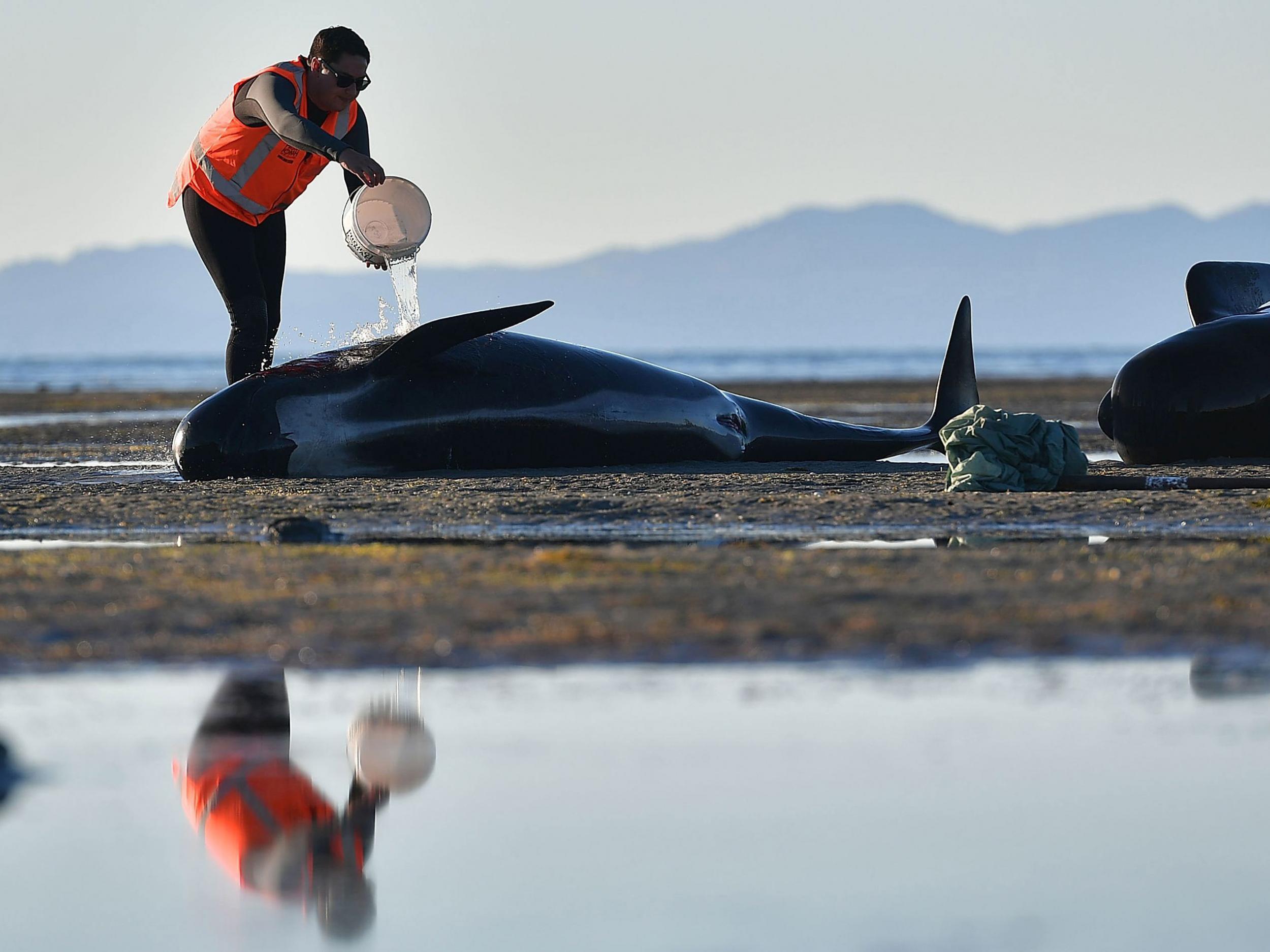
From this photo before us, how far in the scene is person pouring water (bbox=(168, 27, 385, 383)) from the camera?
871 centimetres

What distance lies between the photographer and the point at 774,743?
138 inches

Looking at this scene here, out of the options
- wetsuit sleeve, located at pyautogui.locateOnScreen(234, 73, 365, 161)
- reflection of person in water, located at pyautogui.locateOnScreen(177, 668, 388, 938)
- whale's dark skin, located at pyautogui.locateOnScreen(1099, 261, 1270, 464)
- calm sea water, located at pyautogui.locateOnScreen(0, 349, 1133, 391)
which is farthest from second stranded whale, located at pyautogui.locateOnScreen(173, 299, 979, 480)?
calm sea water, located at pyautogui.locateOnScreen(0, 349, 1133, 391)

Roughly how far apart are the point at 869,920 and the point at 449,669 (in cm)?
185

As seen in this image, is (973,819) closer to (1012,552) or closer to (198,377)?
(1012,552)

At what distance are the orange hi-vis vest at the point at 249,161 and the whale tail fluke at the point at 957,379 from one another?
431 cm

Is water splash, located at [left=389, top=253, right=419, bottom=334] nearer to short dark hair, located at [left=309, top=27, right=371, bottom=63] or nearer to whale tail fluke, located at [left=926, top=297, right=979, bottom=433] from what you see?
short dark hair, located at [left=309, top=27, right=371, bottom=63]

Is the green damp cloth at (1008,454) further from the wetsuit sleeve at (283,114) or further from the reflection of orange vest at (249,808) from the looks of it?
the reflection of orange vest at (249,808)

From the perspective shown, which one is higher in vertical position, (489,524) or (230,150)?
(230,150)

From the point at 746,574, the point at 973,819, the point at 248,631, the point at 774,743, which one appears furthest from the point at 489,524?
the point at 973,819

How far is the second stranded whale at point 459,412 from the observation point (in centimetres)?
903

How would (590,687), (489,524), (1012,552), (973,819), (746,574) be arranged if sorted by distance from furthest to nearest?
(489,524)
(1012,552)
(746,574)
(590,687)
(973,819)

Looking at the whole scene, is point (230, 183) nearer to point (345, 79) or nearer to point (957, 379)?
point (345, 79)

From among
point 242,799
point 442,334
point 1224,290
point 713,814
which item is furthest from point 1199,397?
point 242,799

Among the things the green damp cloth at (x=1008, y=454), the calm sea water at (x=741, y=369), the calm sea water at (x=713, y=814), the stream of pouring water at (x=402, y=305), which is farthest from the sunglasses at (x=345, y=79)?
the calm sea water at (x=741, y=369)
